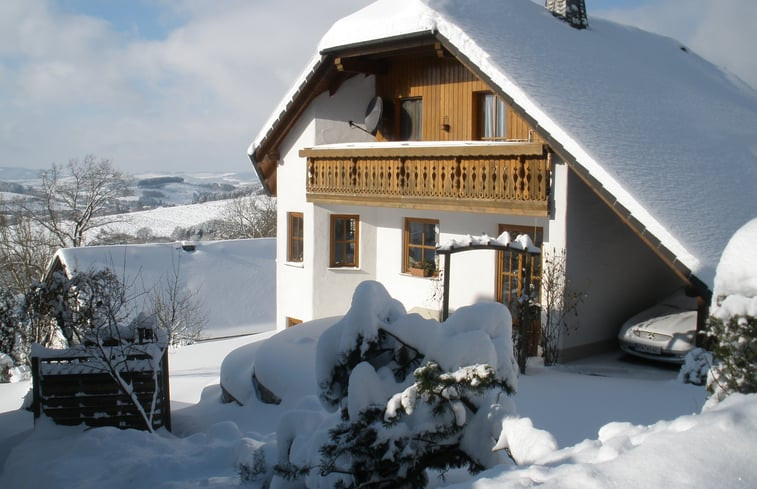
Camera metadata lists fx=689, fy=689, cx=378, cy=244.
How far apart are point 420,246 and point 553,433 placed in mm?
8307

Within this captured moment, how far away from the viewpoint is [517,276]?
13578mm

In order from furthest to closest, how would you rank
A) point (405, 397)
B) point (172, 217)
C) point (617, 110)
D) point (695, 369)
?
1. point (172, 217)
2. point (617, 110)
3. point (695, 369)
4. point (405, 397)

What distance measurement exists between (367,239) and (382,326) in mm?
11867

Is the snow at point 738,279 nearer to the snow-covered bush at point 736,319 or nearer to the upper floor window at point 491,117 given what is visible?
the snow-covered bush at point 736,319

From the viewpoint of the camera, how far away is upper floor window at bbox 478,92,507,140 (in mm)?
14602

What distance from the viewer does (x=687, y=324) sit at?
463 inches

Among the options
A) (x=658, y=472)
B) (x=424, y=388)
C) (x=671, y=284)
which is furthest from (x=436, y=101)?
(x=658, y=472)

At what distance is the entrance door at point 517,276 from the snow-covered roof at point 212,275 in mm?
16556

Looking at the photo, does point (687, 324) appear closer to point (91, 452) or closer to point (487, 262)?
point (487, 262)

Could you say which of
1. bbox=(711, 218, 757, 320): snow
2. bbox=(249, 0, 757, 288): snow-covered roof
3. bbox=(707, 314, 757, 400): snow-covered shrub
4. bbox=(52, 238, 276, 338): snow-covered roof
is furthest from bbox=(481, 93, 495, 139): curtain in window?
bbox=(52, 238, 276, 338): snow-covered roof

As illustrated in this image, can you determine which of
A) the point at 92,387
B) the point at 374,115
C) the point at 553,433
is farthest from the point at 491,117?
the point at 92,387

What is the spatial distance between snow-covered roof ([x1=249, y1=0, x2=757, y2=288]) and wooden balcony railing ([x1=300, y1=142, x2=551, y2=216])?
3.34 feet

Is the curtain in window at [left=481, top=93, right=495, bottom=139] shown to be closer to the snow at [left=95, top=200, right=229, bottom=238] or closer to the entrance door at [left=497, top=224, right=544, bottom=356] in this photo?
the entrance door at [left=497, top=224, right=544, bottom=356]

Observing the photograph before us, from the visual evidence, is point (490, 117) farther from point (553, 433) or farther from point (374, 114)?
point (553, 433)
